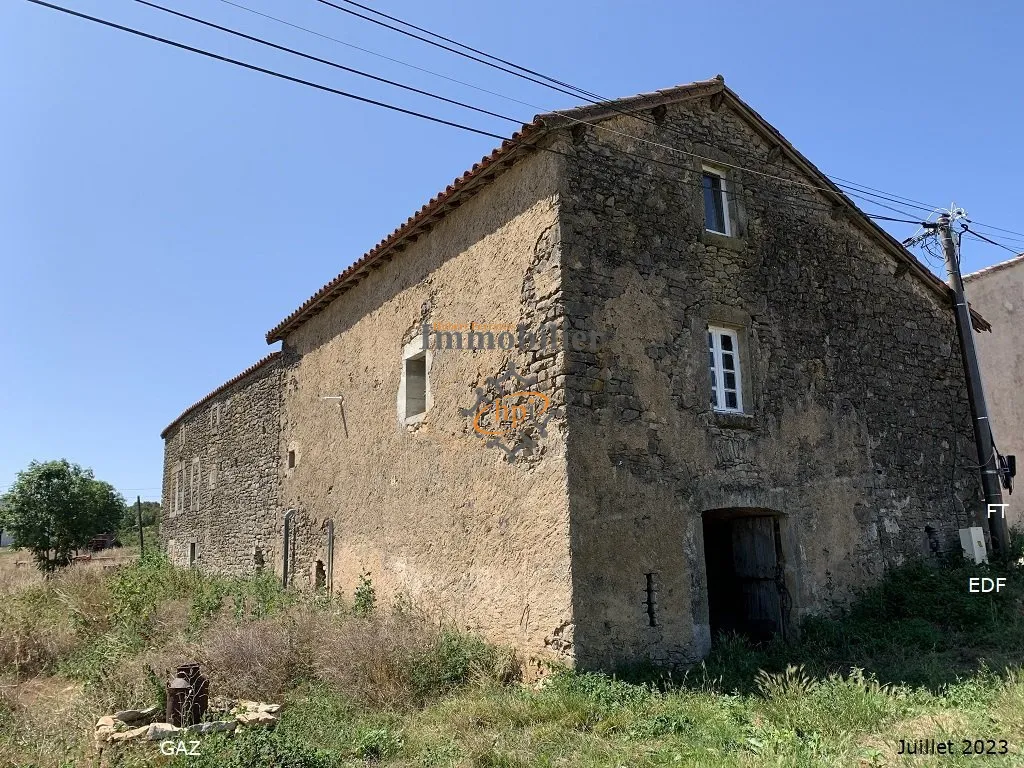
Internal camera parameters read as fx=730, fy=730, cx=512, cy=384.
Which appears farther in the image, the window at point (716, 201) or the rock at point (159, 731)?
the window at point (716, 201)

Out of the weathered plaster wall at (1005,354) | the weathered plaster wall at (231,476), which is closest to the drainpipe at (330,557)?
the weathered plaster wall at (231,476)

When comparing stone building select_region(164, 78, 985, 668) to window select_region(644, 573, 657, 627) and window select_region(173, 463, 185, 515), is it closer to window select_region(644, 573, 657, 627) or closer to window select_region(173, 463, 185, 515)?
window select_region(644, 573, 657, 627)

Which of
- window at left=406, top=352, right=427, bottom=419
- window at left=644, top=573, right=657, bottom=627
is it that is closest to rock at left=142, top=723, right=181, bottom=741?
window at left=644, top=573, right=657, bottom=627

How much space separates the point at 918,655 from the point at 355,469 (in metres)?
7.87

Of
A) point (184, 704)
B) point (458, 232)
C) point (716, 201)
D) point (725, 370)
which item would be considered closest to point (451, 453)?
point (458, 232)

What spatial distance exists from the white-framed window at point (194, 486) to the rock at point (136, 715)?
529 inches

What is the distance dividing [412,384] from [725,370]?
4278 mm

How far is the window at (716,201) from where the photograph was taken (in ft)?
30.8

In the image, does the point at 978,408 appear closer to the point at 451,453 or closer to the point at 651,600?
the point at 651,600

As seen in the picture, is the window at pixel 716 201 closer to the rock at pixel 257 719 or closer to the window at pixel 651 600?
the window at pixel 651 600

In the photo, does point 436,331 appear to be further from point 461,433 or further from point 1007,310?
point 1007,310

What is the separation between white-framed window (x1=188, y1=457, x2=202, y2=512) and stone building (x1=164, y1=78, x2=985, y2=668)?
8537 mm

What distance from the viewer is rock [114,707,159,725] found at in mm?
6430

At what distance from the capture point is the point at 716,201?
9523 mm
